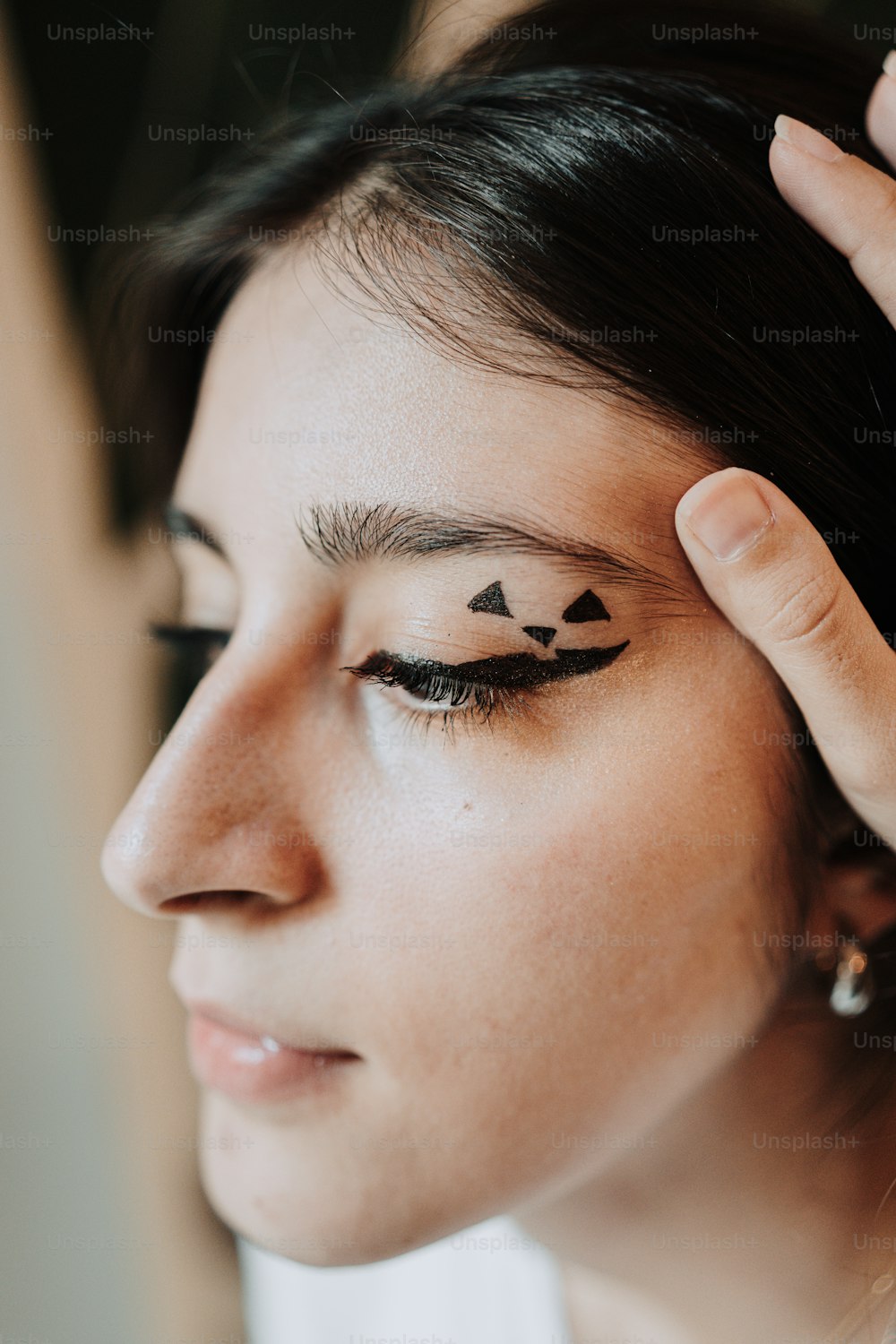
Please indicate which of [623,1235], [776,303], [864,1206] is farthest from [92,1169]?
[776,303]

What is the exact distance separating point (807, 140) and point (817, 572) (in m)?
0.26

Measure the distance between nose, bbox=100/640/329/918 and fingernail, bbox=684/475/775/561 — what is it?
0.86 feet

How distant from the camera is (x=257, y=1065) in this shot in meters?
0.65

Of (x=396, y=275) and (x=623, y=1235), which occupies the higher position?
(x=396, y=275)

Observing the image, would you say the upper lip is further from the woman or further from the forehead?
the forehead

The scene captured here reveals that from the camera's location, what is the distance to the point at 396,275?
622 millimetres

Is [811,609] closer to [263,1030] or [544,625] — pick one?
[544,625]

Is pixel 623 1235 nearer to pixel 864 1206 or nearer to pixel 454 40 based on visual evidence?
pixel 864 1206

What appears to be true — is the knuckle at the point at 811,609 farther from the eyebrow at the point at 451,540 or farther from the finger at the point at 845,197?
the finger at the point at 845,197

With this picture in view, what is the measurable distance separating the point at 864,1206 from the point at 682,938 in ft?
1.05

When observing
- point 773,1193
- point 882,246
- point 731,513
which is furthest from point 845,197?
point 773,1193

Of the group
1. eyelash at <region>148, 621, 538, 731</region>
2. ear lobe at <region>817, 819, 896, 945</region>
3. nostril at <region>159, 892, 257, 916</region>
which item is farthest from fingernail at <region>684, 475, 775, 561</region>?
nostril at <region>159, 892, 257, 916</region>

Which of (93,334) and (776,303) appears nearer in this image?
(776,303)

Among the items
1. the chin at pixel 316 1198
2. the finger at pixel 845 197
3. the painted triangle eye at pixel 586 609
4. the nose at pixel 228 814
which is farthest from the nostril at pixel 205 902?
the finger at pixel 845 197
